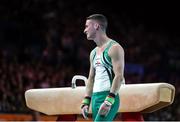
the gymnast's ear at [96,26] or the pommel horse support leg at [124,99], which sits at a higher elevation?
the gymnast's ear at [96,26]

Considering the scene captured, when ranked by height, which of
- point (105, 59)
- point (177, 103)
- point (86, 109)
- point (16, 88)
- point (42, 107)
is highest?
point (105, 59)

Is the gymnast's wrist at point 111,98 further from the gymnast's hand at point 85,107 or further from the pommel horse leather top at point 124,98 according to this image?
the pommel horse leather top at point 124,98

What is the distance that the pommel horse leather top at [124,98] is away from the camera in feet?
17.3

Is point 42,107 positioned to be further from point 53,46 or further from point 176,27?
point 176,27

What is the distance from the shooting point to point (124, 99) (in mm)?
5668

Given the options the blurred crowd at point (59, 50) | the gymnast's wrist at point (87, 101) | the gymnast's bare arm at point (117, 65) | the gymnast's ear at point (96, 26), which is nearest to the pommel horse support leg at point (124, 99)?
the gymnast's wrist at point (87, 101)

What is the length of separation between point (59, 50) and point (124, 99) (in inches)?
264

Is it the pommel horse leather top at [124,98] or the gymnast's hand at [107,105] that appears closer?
the gymnast's hand at [107,105]

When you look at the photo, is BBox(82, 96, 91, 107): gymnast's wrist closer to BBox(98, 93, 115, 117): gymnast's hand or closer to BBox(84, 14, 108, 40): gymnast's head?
BBox(98, 93, 115, 117): gymnast's hand

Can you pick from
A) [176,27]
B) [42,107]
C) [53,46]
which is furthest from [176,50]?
[42,107]

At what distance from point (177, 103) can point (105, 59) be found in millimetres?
7945

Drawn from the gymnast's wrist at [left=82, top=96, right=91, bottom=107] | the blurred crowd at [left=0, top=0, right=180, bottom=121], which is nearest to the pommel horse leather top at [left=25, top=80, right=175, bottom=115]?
the gymnast's wrist at [left=82, top=96, right=91, bottom=107]

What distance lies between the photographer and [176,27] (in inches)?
632

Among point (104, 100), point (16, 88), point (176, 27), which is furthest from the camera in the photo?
point (176, 27)
